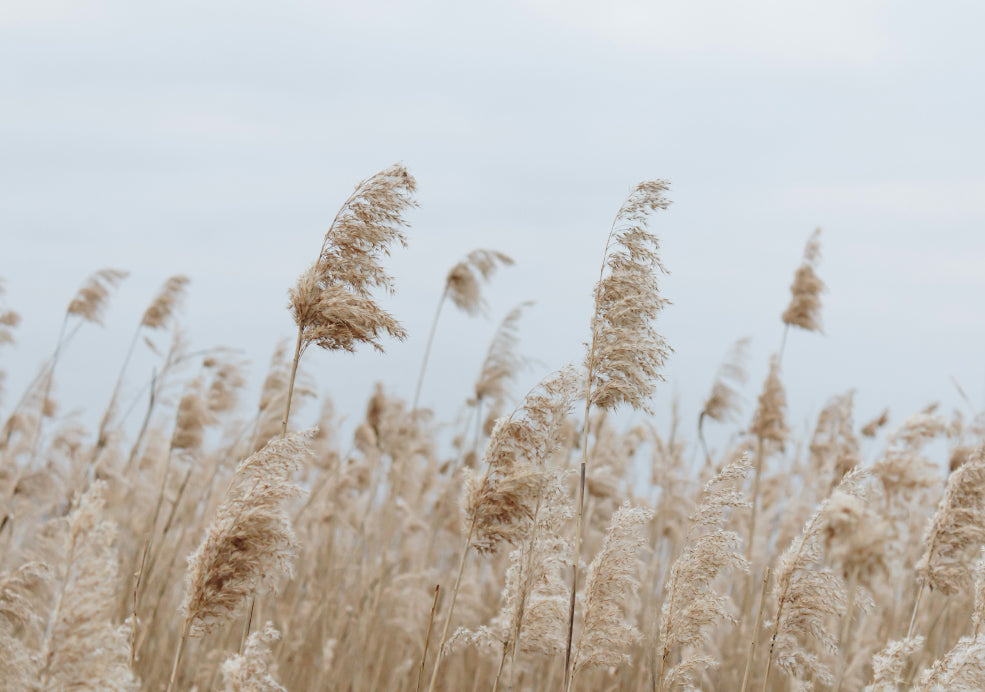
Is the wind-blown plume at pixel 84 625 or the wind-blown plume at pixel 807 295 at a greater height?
the wind-blown plume at pixel 807 295

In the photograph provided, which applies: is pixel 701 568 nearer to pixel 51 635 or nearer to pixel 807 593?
pixel 807 593

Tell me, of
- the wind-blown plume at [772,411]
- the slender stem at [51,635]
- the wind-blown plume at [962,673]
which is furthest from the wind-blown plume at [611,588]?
the wind-blown plume at [772,411]

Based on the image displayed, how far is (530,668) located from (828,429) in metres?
4.08

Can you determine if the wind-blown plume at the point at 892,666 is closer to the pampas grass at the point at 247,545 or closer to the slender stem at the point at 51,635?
the pampas grass at the point at 247,545

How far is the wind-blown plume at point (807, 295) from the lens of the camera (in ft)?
24.5

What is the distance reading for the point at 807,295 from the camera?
295 inches

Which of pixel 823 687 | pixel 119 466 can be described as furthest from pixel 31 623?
pixel 823 687

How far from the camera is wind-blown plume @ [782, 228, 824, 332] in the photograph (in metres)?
7.46

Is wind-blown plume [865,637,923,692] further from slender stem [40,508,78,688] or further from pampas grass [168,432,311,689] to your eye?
slender stem [40,508,78,688]

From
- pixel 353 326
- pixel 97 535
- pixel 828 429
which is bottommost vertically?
pixel 97 535

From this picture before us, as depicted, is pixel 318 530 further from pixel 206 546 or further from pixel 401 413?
pixel 206 546

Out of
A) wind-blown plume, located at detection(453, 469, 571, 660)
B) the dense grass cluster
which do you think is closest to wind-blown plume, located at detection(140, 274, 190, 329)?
the dense grass cluster

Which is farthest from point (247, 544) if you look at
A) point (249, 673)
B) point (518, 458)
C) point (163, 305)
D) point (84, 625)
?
point (163, 305)

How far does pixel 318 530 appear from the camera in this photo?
8.11m
